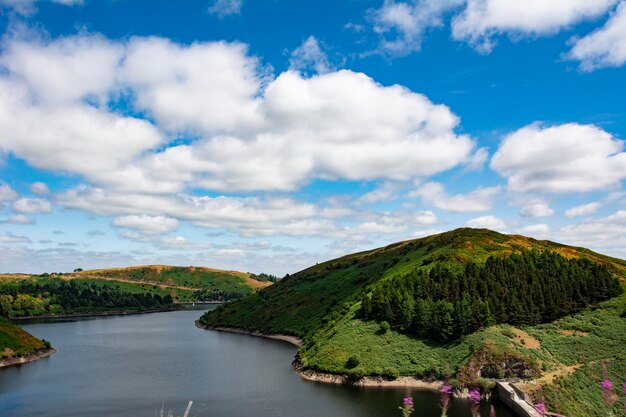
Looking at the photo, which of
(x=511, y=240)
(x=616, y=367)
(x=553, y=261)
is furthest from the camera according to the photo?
(x=511, y=240)

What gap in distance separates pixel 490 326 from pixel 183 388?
2396 inches

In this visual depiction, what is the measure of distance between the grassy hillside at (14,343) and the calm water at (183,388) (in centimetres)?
585

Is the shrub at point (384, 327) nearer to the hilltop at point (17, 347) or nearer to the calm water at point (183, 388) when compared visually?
the calm water at point (183, 388)

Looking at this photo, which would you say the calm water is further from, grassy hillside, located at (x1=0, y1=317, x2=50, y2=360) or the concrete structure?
grassy hillside, located at (x1=0, y1=317, x2=50, y2=360)

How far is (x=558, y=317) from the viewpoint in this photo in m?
95.2

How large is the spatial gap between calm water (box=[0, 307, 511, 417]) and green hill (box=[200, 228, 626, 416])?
8.97m

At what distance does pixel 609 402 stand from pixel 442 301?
91.8 m

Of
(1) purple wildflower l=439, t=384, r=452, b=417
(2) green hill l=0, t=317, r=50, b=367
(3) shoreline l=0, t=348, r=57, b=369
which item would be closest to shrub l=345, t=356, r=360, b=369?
(3) shoreline l=0, t=348, r=57, b=369

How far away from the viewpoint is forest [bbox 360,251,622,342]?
308 ft

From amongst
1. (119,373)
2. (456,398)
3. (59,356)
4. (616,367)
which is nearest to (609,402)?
(456,398)

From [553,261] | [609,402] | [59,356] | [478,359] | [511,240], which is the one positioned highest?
[511,240]

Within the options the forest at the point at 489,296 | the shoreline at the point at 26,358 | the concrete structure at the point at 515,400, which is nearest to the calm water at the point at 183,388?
the concrete structure at the point at 515,400

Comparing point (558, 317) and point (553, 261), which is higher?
point (553, 261)

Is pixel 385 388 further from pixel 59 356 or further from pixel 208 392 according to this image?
pixel 59 356
